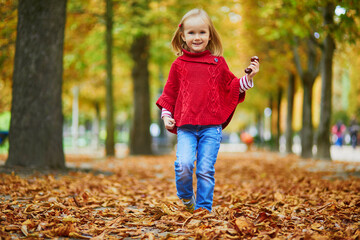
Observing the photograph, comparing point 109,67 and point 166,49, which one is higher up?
point 166,49

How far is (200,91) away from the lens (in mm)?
3811

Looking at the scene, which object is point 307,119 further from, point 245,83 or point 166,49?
point 245,83

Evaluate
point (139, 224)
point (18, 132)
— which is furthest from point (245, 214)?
point (18, 132)

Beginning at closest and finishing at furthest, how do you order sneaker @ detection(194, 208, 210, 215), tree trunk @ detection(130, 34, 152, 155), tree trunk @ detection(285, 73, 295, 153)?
sneaker @ detection(194, 208, 210, 215) < tree trunk @ detection(130, 34, 152, 155) < tree trunk @ detection(285, 73, 295, 153)

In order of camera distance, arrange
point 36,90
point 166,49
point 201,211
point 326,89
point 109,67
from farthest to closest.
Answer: point 166,49 → point 109,67 → point 326,89 → point 36,90 → point 201,211

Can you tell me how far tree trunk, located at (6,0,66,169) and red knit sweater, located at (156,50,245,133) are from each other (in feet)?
13.1

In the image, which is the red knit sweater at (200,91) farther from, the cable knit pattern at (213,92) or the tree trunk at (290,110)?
the tree trunk at (290,110)

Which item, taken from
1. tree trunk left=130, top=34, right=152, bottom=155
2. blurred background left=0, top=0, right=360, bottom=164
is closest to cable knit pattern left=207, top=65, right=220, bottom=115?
blurred background left=0, top=0, right=360, bottom=164

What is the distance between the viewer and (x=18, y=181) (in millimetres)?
5656

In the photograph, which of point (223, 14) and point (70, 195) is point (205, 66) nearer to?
point (70, 195)

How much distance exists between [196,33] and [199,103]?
2.22 ft

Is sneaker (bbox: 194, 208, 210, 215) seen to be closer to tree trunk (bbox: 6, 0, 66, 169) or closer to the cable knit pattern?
the cable knit pattern

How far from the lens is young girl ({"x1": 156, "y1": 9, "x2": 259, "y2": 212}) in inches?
148

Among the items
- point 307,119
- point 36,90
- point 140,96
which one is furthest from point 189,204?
point 140,96
